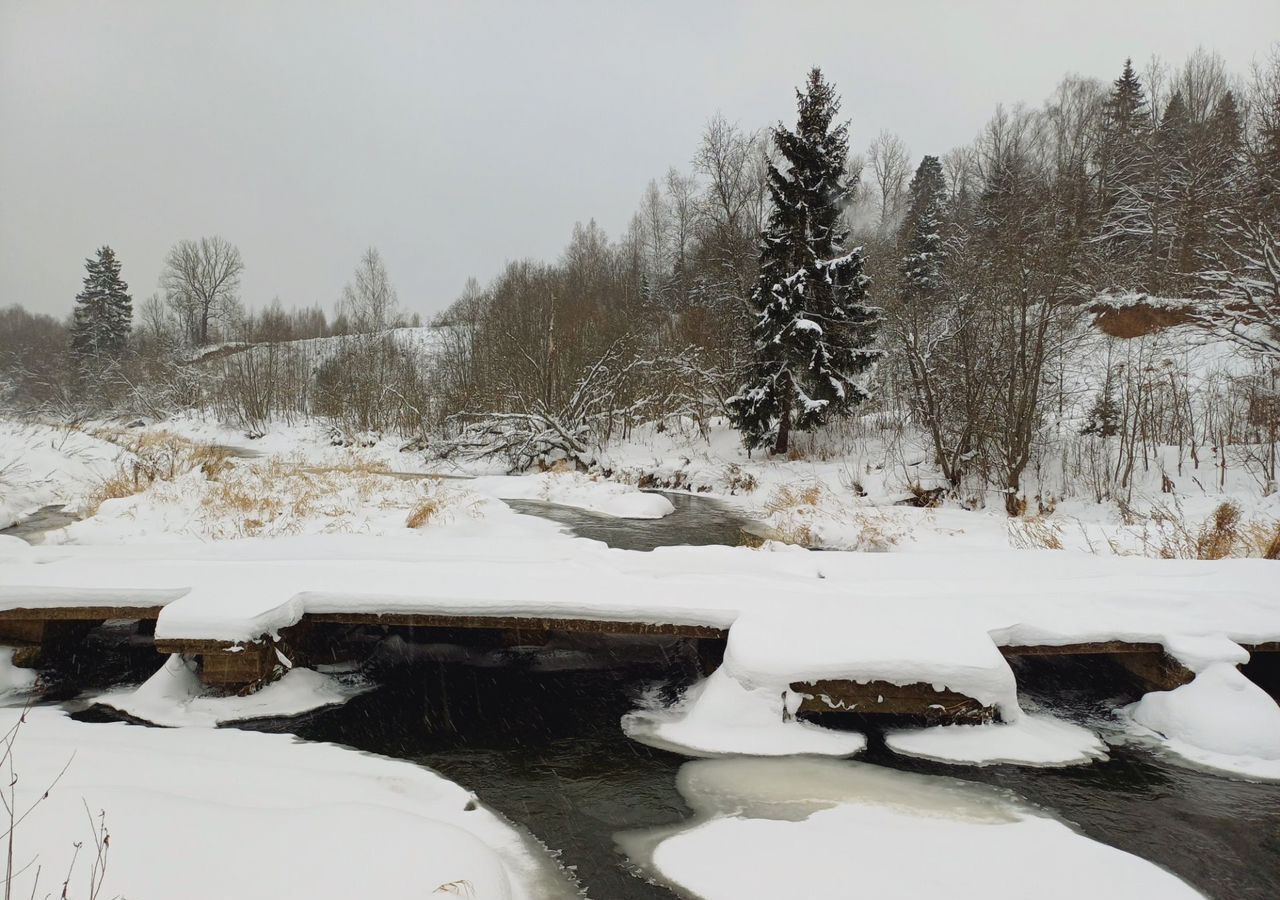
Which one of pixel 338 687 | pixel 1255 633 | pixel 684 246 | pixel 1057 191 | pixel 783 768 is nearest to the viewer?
pixel 783 768

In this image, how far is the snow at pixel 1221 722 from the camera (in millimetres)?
3848

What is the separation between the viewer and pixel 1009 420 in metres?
12.9

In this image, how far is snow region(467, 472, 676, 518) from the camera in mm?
13030

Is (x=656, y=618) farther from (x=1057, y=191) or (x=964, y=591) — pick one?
(x=1057, y=191)

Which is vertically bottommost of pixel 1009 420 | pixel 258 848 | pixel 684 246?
pixel 258 848

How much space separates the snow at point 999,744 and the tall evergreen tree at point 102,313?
188 ft

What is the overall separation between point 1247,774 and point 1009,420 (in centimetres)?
1040

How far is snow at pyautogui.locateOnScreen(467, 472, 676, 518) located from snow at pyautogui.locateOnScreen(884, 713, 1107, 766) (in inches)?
342

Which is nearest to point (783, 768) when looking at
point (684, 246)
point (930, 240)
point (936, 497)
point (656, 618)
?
point (656, 618)

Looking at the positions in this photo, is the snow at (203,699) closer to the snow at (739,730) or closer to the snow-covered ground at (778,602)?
the snow-covered ground at (778,602)

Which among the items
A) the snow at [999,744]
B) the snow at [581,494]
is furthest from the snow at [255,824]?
the snow at [581,494]

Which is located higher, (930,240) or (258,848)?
Result: (930,240)

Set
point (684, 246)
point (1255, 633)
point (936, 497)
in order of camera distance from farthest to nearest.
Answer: point (684, 246) → point (936, 497) → point (1255, 633)

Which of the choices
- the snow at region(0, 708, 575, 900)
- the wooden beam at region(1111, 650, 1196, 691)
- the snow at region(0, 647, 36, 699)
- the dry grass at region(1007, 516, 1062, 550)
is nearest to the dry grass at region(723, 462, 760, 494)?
the dry grass at region(1007, 516, 1062, 550)
